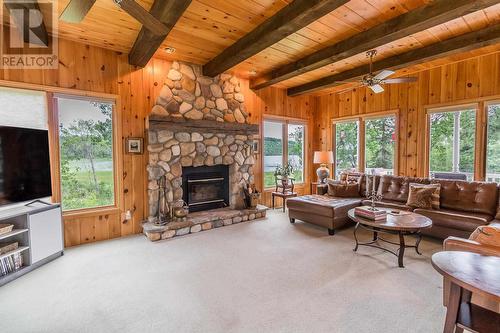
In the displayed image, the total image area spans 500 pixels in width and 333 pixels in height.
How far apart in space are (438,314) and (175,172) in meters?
3.86

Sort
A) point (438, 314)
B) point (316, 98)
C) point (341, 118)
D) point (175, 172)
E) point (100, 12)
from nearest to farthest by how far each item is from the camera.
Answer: point (438, 314) → point (100, 12) → point (175, 172) → point (341, 118) → point (316, 98)

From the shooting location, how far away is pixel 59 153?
140 inches

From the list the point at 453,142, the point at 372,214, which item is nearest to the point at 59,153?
the point at 372,214

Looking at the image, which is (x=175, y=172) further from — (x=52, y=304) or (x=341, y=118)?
(x=341, y=118)

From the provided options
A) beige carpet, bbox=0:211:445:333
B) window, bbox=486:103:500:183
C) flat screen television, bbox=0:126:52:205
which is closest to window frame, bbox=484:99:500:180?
window, bbox=486:103:500:183

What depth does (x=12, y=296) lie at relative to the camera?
2332 mm

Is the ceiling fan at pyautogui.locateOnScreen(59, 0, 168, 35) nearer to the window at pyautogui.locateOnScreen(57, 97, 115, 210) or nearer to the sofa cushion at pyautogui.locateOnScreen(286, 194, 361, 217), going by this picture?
the window at pyautogui.locateOnScreen(57, 97, 115, 210)

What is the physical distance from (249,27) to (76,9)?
1.89 meters

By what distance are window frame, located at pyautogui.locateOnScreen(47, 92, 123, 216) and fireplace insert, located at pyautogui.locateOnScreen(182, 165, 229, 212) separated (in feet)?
3.63

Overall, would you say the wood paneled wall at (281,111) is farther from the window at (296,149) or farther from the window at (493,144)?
the window at (493,144)

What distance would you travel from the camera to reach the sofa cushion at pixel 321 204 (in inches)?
161

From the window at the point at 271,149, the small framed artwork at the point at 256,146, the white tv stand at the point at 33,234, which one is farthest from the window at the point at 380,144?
the white tv stand at the point at 33,234

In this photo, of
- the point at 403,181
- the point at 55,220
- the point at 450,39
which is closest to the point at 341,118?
the point at 403,181

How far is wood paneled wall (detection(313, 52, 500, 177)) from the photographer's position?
13.7ft
